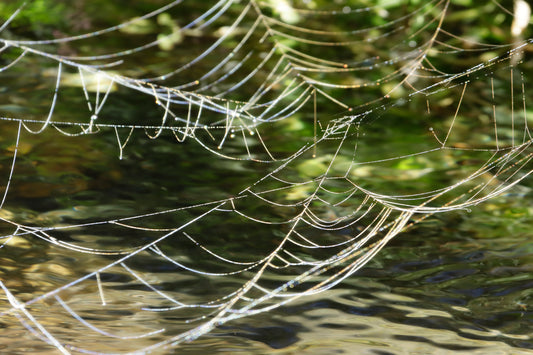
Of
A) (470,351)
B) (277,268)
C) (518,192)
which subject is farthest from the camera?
(518,192)

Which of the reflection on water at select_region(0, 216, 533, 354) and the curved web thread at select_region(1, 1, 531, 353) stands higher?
the curved web thread at select_region(1, 1, 531, 353)

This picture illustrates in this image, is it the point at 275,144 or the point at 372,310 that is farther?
the point at 275,144

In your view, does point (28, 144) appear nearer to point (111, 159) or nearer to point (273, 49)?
point (111, 159)

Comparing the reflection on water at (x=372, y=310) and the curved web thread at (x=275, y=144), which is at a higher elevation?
the curved web thread at (x=275, y=144)

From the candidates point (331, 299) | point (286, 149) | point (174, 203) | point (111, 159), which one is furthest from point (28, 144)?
point (331, 299)

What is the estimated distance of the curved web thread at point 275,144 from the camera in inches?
31.4

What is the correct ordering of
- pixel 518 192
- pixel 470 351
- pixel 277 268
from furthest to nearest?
pixel 518 192
pixel 277 268
pixel 470 351

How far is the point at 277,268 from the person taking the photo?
0.84 m

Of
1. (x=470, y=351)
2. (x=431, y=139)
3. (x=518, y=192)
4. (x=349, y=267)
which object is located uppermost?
(x=431, y=139)

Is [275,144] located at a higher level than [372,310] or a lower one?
higher

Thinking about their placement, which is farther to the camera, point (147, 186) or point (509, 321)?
point (147, 186)

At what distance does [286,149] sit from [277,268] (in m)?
0.23

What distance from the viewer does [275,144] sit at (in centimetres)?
95

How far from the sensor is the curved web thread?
0.80 m
